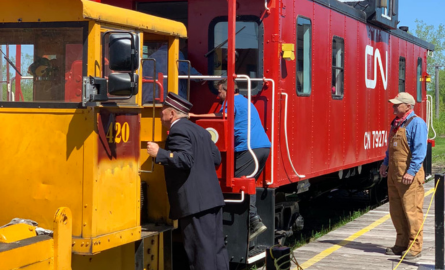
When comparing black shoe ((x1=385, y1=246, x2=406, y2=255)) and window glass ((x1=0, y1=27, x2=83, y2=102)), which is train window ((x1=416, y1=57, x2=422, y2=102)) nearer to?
black shoe ((x1=385, y1=246, x2=406, y2=255))

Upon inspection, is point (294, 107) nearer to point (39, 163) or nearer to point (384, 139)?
point (39, 163)

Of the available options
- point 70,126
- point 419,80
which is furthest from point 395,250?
point 419,80

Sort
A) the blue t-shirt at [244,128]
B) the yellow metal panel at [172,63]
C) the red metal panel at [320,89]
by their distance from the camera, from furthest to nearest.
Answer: the red metal panel at [320,89] → the blue t-shirt at [244,128] → the yellow metal panel at [172,63]

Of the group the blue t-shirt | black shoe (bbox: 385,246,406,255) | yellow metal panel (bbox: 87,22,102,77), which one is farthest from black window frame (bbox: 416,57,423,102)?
yellow metal panel (bbox: 87,22,102,77)

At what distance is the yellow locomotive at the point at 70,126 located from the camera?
4891mm

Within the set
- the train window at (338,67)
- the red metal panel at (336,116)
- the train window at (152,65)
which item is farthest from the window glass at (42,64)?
the train window at (338,67)

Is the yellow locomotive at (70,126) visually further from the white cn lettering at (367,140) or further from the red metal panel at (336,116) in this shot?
the white cn lettering at (367,140)

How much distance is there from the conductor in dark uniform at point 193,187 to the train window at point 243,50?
76.8 inches

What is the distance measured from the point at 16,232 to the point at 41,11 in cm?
162

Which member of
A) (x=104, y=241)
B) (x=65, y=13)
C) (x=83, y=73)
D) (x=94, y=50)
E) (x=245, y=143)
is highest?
(x=65, y=13)

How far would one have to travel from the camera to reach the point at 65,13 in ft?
16.6

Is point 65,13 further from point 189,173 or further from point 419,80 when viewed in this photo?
point 419,80

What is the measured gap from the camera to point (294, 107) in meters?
8.31

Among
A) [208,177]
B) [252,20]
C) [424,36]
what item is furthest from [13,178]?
[424,36]
